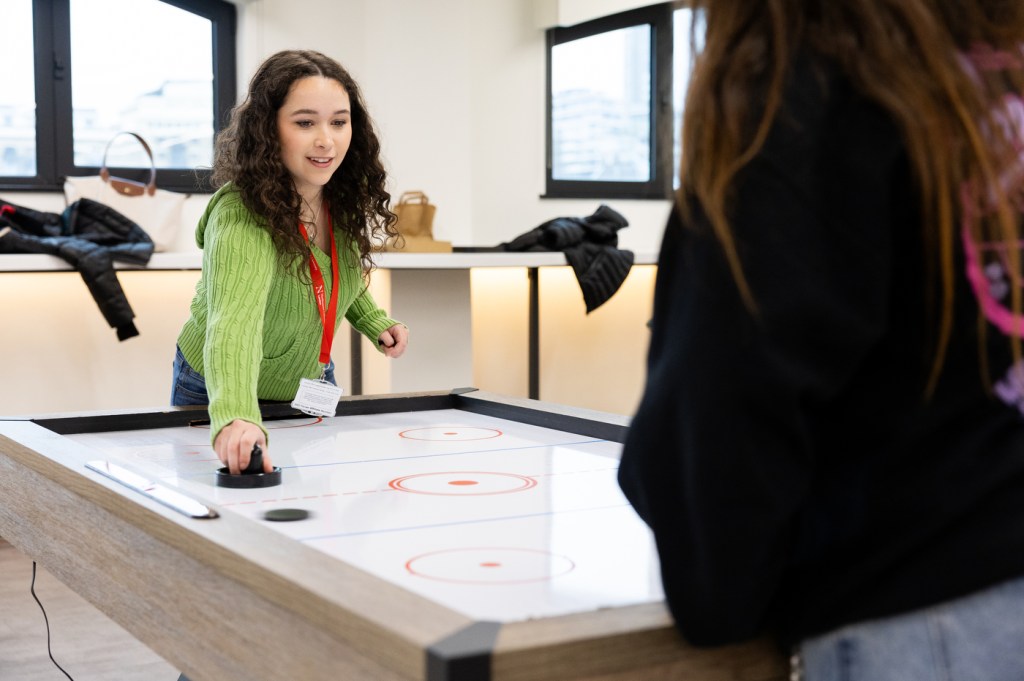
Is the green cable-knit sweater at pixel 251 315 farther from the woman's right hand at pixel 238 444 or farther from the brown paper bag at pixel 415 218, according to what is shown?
the brown paper bag at pixel 415 218

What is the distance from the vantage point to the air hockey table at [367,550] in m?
0.86

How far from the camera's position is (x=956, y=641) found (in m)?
0.75

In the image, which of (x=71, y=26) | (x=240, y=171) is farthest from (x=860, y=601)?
(x=71, y=26)

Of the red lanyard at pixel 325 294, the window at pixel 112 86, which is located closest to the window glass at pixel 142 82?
the window at pixel 112 86

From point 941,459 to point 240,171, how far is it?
1499 mm

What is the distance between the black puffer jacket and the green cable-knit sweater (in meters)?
1.59

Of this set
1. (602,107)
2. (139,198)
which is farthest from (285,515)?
(602,107)

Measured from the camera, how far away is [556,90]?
18.2 ft

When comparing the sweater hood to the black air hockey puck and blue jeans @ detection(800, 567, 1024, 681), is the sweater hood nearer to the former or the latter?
the black air hockey puck

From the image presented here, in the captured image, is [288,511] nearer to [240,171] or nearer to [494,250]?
[240,171]

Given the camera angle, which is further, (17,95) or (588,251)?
(588,251)

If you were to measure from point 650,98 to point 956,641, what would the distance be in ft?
17.7

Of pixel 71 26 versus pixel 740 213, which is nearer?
pixel 740 213

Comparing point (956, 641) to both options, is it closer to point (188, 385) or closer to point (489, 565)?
point (489, 565)
